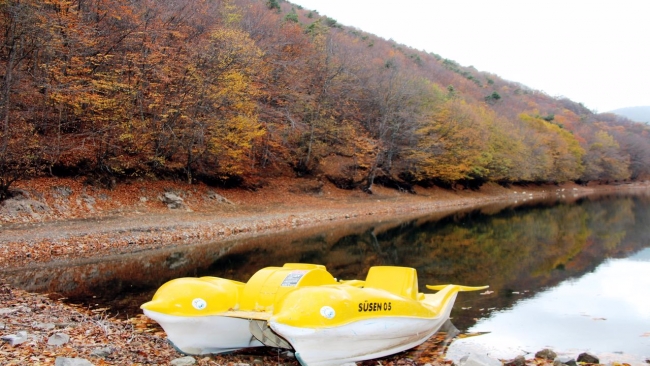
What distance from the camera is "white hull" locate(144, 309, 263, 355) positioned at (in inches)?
260

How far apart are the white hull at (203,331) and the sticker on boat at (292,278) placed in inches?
31.4

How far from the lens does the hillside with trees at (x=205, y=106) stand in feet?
67.8

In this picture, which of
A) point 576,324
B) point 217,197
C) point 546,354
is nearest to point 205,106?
point 217,197

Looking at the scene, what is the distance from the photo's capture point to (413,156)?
143ft

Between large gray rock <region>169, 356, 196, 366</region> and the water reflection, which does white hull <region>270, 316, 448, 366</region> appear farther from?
large gray rock <region>169, 356, 196, 366</region>

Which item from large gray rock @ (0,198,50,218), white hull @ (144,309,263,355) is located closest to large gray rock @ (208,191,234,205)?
large gray rock @ (0,198,50,218)

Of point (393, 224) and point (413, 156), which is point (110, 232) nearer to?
point (393, 224)

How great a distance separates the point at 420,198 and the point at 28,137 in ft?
106

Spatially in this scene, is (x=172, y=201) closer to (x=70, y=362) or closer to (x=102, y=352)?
(x=102, y=352)

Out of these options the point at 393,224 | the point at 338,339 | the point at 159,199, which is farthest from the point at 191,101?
the point at 338,339

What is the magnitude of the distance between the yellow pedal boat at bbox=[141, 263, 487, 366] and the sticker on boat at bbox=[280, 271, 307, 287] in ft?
0.07

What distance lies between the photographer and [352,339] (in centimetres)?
635

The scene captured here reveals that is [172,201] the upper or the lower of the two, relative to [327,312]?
lower

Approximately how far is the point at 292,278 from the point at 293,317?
1307 millimetres
